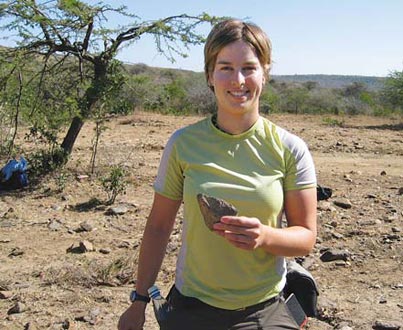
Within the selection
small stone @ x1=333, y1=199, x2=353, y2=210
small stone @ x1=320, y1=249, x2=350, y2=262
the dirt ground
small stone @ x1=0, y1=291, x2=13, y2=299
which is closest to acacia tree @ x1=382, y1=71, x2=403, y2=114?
the dirt ground

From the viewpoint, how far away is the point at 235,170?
1867 millimetres

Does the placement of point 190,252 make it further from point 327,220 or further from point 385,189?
point 385,189

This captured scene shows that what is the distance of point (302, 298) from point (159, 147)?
7807 mm

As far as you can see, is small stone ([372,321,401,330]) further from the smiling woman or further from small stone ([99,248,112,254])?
small stone ([99,248,112,254])

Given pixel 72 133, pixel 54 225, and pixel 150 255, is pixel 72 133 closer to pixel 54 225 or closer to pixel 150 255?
pixel 54 225

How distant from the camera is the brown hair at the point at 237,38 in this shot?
185cm

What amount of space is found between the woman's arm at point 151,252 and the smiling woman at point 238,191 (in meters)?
0.11

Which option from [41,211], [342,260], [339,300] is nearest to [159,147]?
[41,211]

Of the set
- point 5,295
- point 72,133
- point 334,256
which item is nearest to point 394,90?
point 72,133

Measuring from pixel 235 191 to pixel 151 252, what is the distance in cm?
43

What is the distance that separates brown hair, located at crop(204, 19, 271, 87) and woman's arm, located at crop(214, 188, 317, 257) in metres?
0.47

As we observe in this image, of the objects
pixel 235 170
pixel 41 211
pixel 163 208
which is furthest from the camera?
pixel 41 211

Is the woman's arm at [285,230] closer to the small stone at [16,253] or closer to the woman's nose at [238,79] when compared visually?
the woman's nose at [238,79]

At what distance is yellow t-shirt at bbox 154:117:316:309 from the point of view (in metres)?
1.84
